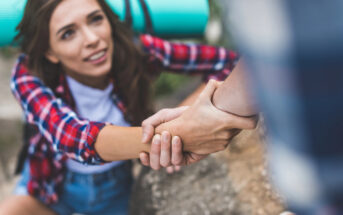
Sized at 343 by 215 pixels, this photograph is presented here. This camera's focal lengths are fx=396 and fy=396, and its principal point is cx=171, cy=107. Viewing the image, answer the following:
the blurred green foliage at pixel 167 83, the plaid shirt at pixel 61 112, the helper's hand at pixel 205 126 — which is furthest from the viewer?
the blurred green foliage at pixel 167 83

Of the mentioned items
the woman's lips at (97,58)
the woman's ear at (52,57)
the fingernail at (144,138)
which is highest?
the woman's lips at (97,58)

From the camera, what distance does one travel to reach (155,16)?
170cm

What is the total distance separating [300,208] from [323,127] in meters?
0.14

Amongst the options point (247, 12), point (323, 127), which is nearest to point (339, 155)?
point (323, 127)

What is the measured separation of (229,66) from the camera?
64.6 inches

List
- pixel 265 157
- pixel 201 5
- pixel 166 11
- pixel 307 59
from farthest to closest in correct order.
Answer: pixel 201 5 → pixel 166 11 → pixel 265 157 → pixel 307 59

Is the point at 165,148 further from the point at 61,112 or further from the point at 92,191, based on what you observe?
the point at 92,191

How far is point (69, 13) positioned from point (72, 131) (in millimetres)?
Answer: 383

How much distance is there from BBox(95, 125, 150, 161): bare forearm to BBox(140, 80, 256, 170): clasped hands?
31mm

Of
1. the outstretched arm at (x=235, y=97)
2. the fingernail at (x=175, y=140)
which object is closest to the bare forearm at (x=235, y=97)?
the outstretched arm at (x=235, y=97)

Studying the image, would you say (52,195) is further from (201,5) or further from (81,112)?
(201,5)

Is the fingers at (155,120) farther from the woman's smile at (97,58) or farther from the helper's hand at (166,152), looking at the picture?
the woman's smile at (97,58)

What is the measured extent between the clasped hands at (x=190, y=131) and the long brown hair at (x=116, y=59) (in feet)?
1.49

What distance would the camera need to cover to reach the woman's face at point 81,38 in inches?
50.3
